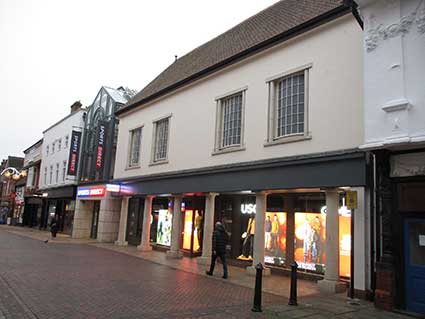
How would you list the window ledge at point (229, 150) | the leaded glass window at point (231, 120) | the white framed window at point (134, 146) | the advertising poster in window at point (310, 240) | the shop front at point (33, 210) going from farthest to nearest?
the shop front at point (33, 210)
the white framed window at point (134, 146)
the leaded glass window at point (231, 120)
the window ledge at point (229, 150)
the advertising poster in window at point (310, 240)

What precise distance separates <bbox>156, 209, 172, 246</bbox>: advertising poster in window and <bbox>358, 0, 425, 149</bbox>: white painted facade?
42.1 feet

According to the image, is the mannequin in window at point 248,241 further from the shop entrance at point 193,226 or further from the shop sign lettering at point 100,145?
the shop sign lettering at point 100,145

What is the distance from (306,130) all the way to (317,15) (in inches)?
140

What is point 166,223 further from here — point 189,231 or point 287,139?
point 287,139

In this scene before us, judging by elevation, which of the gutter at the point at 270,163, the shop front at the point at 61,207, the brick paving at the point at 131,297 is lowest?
the brick paving at the point at 131,297

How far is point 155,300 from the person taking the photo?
8.19 meters

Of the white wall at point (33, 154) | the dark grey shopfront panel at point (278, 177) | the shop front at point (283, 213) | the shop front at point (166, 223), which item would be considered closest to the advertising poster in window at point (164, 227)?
the shop front at point (166, 223)

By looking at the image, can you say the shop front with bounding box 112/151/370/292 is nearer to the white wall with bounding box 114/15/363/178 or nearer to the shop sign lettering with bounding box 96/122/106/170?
the white wall with bounding box 114/15/363/178

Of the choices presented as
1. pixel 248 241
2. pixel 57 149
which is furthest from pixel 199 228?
pixel 57 149

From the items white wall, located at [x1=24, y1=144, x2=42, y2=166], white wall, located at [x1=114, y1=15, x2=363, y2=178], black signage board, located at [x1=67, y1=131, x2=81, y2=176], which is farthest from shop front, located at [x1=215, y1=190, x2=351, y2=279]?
white wall, located at [x1=24, y1=144, x2=42, y2=166]

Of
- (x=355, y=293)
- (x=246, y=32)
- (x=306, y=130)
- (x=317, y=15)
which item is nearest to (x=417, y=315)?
(x=355, y=293)

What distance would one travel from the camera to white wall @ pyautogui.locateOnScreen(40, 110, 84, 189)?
2947 cm

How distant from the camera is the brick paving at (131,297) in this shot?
7086 mm

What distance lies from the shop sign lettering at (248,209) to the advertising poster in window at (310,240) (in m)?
2.04
